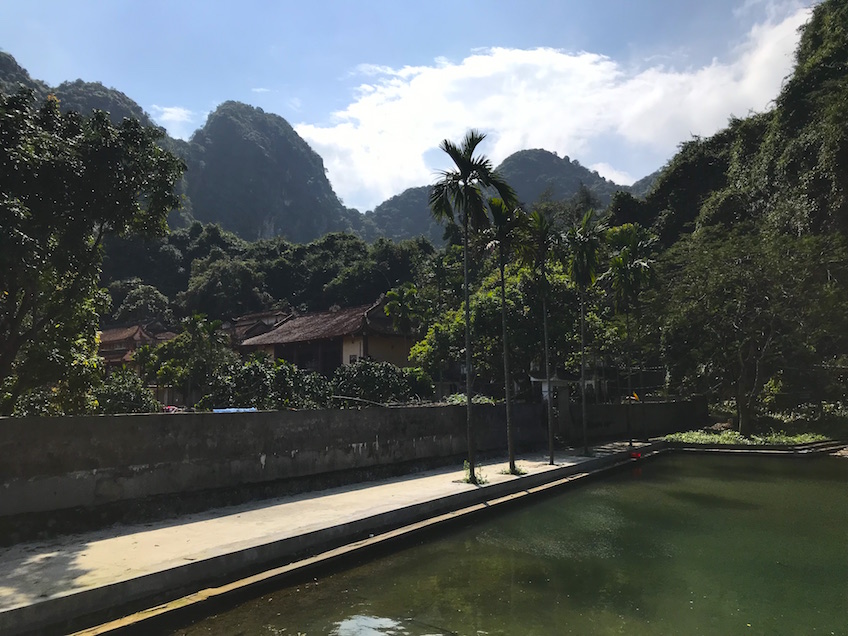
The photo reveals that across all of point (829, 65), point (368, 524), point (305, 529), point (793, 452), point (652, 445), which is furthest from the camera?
point (829, 65)

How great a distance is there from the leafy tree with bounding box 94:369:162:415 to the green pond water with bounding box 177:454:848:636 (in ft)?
46.9

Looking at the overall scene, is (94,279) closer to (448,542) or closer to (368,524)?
(368,524)

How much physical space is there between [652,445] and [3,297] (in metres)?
24.2

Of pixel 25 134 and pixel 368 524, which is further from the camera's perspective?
pixel 368 524

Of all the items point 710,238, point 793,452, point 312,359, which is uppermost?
point 710,238

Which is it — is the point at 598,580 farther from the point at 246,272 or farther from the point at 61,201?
the point at 246,272

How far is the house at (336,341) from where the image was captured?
32.8 meters

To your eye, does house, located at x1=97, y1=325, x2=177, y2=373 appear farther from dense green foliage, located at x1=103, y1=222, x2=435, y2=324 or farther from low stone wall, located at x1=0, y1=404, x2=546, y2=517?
low stone wall, located at x1=0, y1=404, x2=546, y2=517

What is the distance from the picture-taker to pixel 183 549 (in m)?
7.48

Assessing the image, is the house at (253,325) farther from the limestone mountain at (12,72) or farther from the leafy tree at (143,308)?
the limestone mountain at (12,72)

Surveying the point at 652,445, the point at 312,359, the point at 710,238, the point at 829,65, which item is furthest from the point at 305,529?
the point at 829,65

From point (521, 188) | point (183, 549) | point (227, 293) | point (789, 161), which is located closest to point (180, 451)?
point (183, 549)

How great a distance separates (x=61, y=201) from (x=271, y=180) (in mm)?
111600

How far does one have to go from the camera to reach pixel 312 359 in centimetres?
3625
